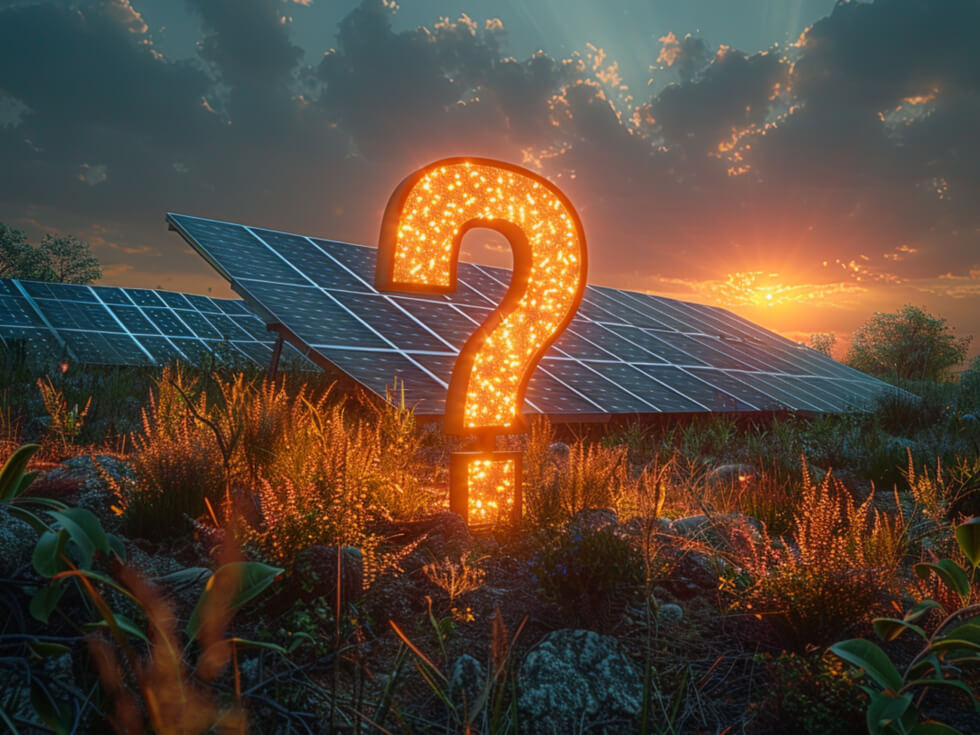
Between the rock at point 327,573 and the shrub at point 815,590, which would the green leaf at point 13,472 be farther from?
the shrub at point 815,590

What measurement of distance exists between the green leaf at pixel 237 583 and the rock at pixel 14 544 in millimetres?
2165

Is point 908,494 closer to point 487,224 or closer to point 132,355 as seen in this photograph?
point 487,224

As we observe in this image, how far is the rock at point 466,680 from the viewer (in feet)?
8.99

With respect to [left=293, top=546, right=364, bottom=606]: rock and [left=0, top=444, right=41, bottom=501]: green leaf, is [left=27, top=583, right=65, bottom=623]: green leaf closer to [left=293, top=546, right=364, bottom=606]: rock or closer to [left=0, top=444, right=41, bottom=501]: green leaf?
[left=0, top=444, right=41, bottom=501]: green leaf

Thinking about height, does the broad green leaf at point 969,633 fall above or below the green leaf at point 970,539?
below

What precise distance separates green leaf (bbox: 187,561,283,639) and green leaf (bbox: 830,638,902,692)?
193 centimetres

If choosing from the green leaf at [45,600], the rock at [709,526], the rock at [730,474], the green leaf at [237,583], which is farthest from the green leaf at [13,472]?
the rock at [730,474]

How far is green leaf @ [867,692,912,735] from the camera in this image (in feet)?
6.74

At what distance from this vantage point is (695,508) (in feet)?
21.0

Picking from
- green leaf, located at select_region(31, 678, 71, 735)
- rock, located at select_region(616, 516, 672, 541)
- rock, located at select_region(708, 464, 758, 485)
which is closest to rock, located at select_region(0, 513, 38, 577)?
green leaf, located at select_region(31, 678, 71, 735)

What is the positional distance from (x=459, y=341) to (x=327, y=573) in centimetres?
678

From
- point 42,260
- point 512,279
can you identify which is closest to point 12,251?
point 42,260

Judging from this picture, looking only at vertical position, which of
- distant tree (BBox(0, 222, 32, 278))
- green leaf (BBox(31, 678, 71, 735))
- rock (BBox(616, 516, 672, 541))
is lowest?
green leaf (BBox(31, 678, 71, 735))

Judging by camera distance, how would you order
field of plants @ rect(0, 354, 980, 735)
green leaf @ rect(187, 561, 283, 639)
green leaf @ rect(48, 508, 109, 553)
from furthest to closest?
field of plants @ rect(0, 354, 980, 735) < green leaf @ rect(187, 561, 283, 639) < green leaf @ rect(48, 508, 109, 553)
